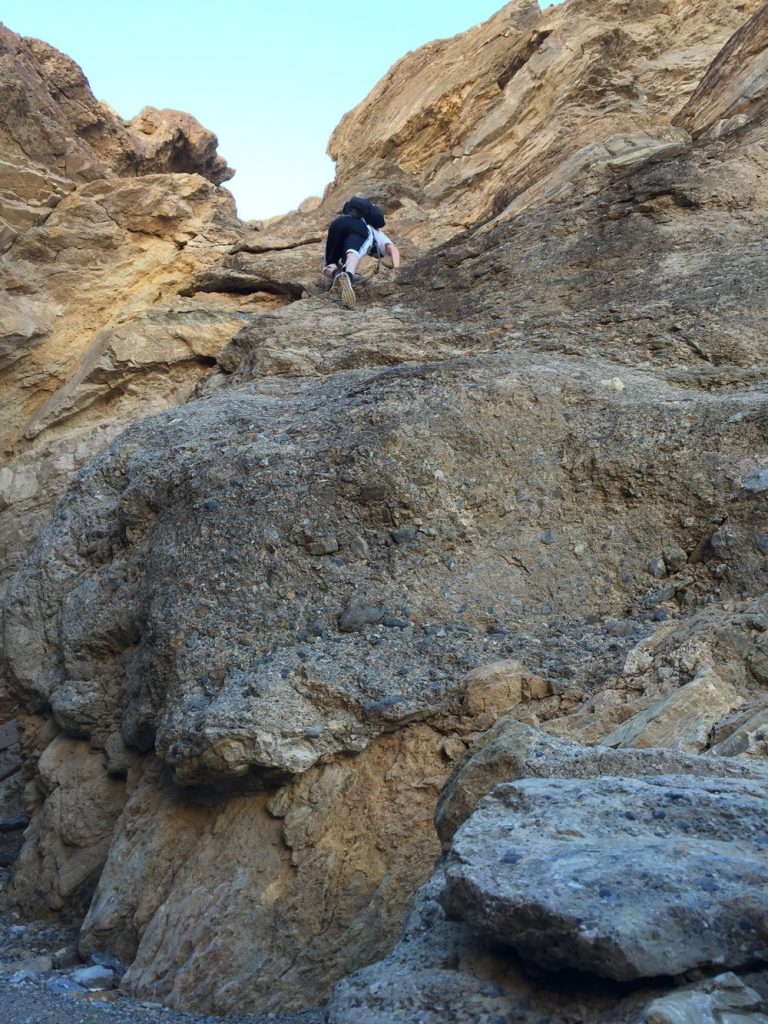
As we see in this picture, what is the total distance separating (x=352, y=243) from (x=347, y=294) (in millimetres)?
868

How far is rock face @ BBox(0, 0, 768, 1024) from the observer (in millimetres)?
2936

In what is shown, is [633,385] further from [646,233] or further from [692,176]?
[692,176]

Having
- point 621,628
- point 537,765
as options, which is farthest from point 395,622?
point 537,765

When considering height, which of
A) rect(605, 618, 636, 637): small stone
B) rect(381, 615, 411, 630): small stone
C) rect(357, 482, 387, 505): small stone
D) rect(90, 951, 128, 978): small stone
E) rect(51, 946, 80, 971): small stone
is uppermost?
rect(357, 482, 387, 505): small stone

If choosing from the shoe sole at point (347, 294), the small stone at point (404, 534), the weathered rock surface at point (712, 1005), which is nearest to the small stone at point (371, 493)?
the small stone at point (404, 534)

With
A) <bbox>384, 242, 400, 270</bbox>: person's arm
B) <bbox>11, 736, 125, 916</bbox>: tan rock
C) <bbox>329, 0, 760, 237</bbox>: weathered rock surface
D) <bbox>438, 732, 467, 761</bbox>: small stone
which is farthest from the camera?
<bbox>329, 0, 760, 237</bbox>: weathered rock surface

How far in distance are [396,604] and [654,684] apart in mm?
1645

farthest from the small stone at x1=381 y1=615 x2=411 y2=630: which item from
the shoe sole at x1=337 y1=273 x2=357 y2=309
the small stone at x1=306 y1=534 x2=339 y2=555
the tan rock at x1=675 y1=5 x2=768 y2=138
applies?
the tan rock at x1=675 y1=5 x2=768 y2=138

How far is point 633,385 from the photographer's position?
7504 millimetres

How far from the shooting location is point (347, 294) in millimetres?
11062

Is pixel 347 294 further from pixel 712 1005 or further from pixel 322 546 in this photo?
pixel 712 1005

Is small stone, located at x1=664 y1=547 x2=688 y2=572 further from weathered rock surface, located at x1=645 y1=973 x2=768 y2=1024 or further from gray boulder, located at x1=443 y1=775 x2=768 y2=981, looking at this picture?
weathered rock surface, located at x1=645 y1=973 x2=768 y2=1024

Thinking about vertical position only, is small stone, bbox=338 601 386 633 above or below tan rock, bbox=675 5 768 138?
below

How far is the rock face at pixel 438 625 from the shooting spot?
116 inches
